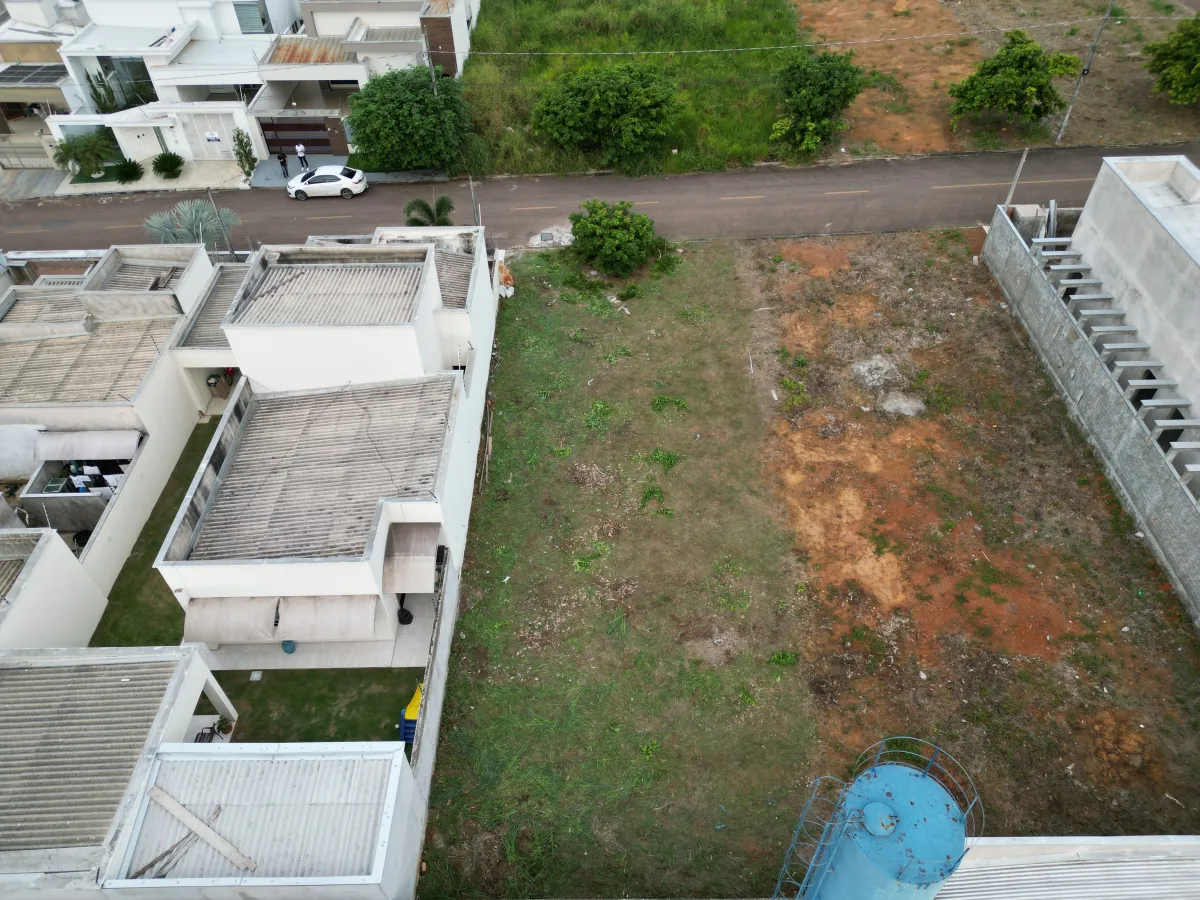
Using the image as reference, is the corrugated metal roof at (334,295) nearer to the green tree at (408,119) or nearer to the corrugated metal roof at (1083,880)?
the green tree at (408,119)

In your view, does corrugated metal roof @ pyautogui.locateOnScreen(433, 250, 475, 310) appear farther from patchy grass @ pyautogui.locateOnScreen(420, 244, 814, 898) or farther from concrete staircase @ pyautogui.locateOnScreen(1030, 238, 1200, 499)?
concrete staircase @ pyautogui.locateOnScreen(1030, 238, 1200, 499)

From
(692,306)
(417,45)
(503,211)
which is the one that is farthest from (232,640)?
(417,45)

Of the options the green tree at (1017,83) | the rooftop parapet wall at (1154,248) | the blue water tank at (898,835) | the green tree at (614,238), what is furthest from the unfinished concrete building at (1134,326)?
the blue water tank at (898,835)

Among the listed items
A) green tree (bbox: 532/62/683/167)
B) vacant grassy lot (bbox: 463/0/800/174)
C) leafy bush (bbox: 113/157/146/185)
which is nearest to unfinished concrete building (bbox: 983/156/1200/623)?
vacant grassy lot (bbox: 463/0/800/174)

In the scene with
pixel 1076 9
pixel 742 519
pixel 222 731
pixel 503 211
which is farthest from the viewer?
pixel 1076 9

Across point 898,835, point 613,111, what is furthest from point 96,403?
point 613,111

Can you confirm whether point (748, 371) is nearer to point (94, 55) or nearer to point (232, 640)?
Answer: point (232, 640)
